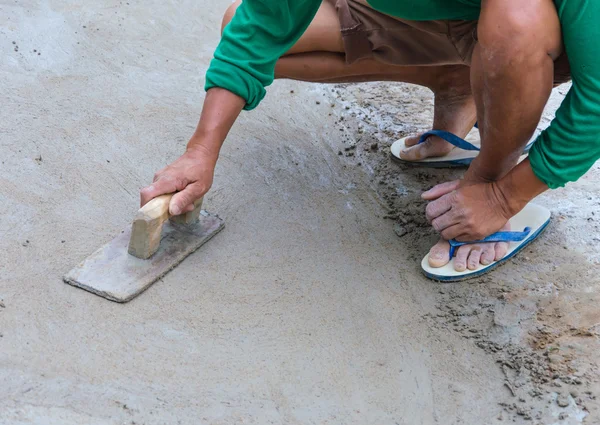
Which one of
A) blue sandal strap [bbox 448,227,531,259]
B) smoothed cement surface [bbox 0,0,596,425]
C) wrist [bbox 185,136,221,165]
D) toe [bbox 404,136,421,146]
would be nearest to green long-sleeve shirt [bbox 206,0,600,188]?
wrist [bbox 185,136,221,165]

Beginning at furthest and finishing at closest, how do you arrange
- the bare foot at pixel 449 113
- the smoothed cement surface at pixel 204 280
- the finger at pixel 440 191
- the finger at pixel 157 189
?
1. the bare foot at pixel 449 113
2. the finger at pixel 440 191
3. the finger at pixel 157 189
4. the smoothed cement surface at pixel 204 280

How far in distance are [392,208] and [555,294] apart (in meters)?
0.57

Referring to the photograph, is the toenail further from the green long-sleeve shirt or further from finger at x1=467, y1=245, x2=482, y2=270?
the green long-sleeve shirt

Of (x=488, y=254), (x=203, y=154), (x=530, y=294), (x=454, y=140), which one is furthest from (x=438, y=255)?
(x=203, y=154)

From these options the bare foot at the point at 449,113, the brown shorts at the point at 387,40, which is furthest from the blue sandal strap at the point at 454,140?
the brown shorts at the point at 387,40

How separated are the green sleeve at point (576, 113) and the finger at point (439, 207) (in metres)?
0.28

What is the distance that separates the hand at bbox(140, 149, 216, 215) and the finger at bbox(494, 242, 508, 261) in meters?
0.82

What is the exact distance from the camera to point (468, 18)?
Result: 177 cm

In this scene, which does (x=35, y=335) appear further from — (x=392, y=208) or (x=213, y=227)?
(x=392, y=208)

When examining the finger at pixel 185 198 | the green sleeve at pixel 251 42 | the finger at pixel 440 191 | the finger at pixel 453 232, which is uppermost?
the green sleeve at pixel 251 42

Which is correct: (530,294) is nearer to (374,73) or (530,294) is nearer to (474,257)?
(474,257)

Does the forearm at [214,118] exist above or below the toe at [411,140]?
above

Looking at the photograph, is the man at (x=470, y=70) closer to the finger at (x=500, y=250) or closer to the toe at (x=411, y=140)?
the finger at (x=500, y=250)

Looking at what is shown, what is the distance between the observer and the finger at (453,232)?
184 cm
